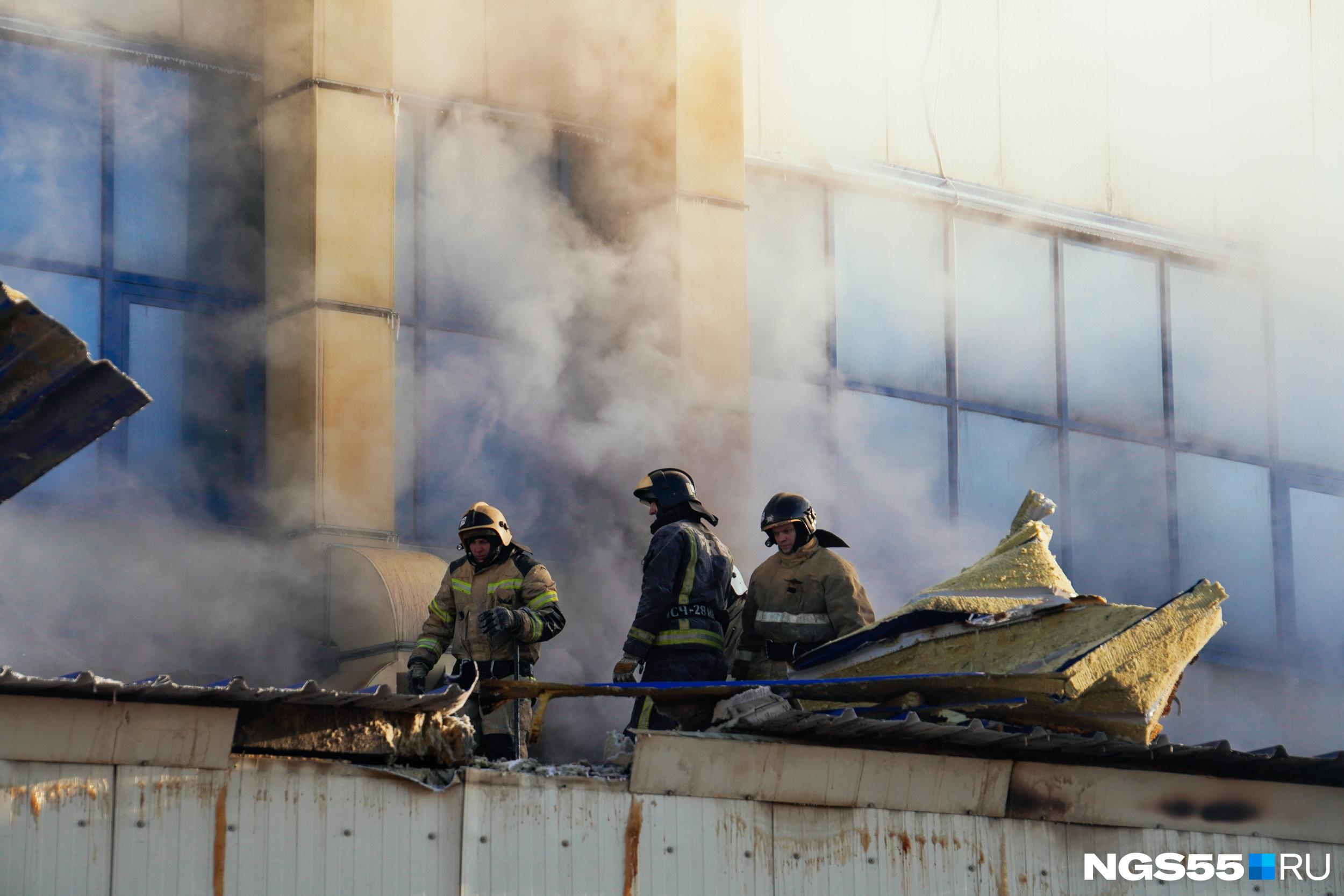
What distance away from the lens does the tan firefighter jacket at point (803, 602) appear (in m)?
7.61

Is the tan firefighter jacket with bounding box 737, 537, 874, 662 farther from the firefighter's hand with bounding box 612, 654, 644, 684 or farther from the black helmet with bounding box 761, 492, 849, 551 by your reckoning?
the firefighter's hand with bounding box 612, 654, 644, 684

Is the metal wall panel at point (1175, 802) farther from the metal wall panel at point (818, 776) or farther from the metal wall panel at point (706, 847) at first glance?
the metal wall panel at point (706, 847)

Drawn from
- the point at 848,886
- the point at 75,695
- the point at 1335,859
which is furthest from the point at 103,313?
the point at 1335,859

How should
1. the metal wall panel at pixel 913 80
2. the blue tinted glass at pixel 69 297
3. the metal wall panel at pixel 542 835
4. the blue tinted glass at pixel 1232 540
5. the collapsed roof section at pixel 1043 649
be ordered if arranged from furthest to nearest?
the blue tinted glass at pixel 1232 540
the metal wall panel at pixel 913 80
the blue tinted glass at pixel 69 297
the collapsed roof section at pixel 1043 649
the metal wall panel at pixel 542 835

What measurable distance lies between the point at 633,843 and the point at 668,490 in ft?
7.10

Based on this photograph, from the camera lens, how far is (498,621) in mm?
7383

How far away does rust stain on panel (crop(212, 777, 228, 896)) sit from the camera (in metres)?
5.32

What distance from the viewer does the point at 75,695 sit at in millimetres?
5184

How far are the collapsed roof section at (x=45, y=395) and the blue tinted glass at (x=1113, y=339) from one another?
10.7 metres

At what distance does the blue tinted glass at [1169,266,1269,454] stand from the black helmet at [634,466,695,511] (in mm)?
8029

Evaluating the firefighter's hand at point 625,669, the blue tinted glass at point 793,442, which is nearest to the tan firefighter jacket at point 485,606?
the firefighter's hand at point 625,669

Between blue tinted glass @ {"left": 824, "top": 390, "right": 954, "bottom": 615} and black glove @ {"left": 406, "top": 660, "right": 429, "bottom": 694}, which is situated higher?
blue tinted glass @ {"left": 824, "top": 390, "right": 954, "bottom": 615}

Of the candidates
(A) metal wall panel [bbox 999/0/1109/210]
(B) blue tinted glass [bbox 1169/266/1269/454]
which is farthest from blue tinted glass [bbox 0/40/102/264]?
(B) blue tinted glass [bbox 1169/266/1269/454]

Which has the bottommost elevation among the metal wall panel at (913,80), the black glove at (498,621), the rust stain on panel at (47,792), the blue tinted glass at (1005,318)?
the rust stain on panel at (47,792)
